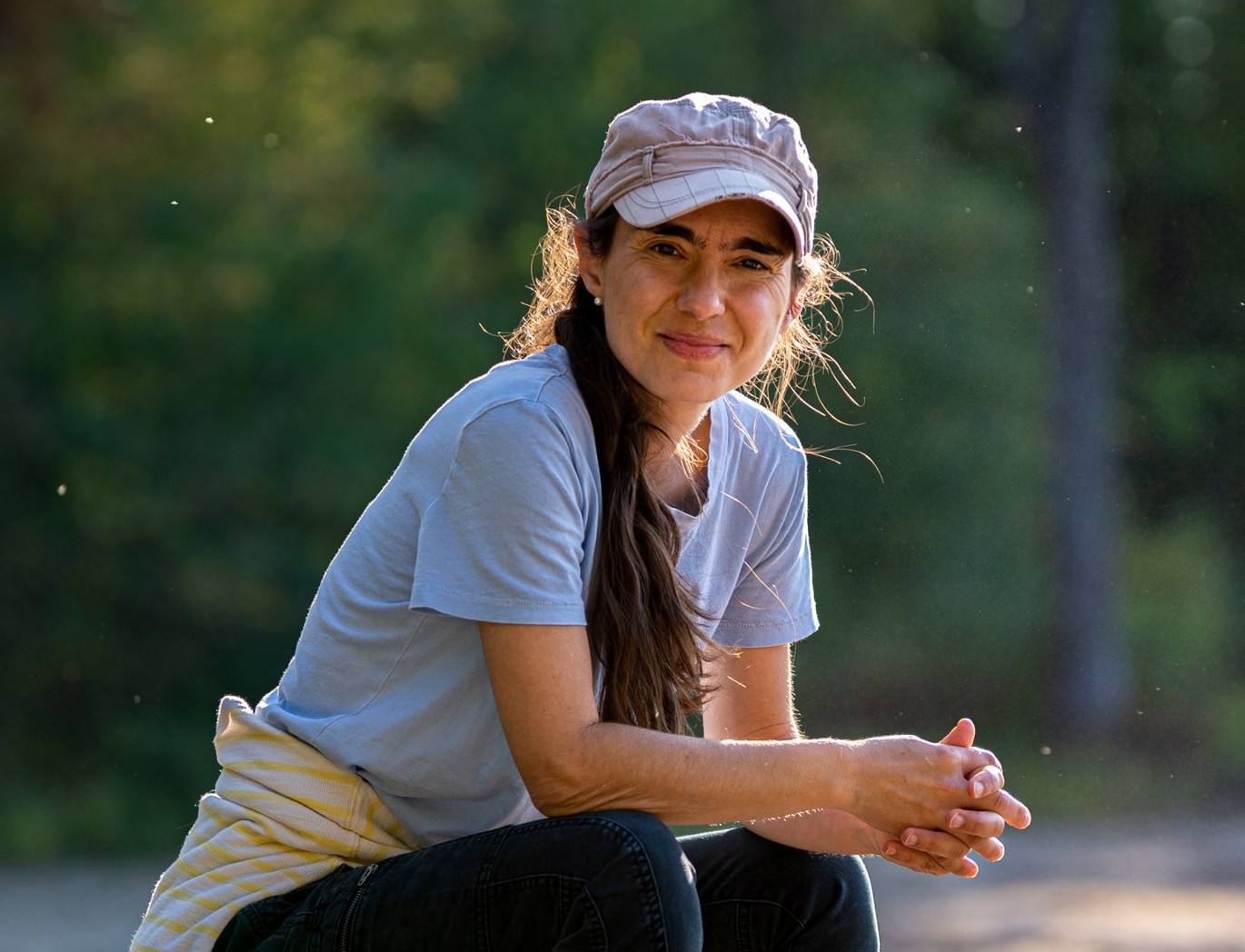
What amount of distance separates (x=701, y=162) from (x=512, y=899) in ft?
2.61

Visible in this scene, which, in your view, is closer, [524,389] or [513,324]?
[524,389]

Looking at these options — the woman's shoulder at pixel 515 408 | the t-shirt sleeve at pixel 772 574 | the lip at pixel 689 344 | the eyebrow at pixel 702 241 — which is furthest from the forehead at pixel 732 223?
the t-shirt sleeve at pixel 772 574

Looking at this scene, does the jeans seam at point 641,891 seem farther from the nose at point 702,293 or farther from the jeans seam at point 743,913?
the nose at point 702,293

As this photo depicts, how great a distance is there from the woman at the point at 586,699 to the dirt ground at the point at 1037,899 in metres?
3.29

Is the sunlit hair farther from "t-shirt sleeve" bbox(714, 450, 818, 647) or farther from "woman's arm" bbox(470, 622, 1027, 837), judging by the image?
"woman's arm" bbox(470, 622, 1027, 837)

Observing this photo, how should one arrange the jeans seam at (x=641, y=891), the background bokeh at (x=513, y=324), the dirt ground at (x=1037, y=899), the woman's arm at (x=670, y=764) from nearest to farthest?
the jeans seam at (x=641, y=891), the woman's arm at (x=670, y=764), the dirt ground at (x=1037, y=899), the background bokeh at (x=513, y=324)

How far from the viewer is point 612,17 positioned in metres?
7.88

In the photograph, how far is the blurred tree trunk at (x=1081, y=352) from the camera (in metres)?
8.34

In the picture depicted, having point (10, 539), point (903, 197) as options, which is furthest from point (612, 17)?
point (10, 539)

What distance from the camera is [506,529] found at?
1636mm

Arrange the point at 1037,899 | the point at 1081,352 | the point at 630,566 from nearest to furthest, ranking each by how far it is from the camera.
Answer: the point at 630,566
the point at 1037,899
the point at 1081,352

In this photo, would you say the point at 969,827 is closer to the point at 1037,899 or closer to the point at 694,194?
the point at 694,194

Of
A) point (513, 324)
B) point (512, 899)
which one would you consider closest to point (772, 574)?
point (512, 899)

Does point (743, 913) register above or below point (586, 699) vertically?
below
